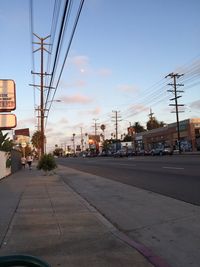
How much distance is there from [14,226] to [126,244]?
10.2 feet

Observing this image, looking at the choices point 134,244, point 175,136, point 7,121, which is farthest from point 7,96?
point 175,136

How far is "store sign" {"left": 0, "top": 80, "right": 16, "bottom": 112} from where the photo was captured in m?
13.4

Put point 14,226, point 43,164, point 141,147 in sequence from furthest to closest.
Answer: point 141,147 < point 43,164 < point 14,226

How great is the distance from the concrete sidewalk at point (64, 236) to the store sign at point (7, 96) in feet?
10.3

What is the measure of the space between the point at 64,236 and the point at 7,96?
21.8 ft

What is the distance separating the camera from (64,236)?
8.18 m

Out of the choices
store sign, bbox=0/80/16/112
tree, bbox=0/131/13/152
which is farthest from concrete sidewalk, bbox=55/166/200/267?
tree, bbox=0/131/13/152

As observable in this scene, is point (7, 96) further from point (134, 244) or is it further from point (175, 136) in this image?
point (175, 136)

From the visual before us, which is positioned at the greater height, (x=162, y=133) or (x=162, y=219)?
(x=162, y=133)

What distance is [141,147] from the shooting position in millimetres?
122875

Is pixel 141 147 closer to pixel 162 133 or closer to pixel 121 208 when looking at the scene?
pixel 162 133

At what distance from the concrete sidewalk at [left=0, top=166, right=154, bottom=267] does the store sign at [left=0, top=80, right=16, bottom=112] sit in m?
3.13

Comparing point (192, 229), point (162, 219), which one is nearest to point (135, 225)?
point (162, 219)

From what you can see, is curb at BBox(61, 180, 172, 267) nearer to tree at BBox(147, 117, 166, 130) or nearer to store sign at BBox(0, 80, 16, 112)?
store sign at BBox(0, 80, 16, 112)
